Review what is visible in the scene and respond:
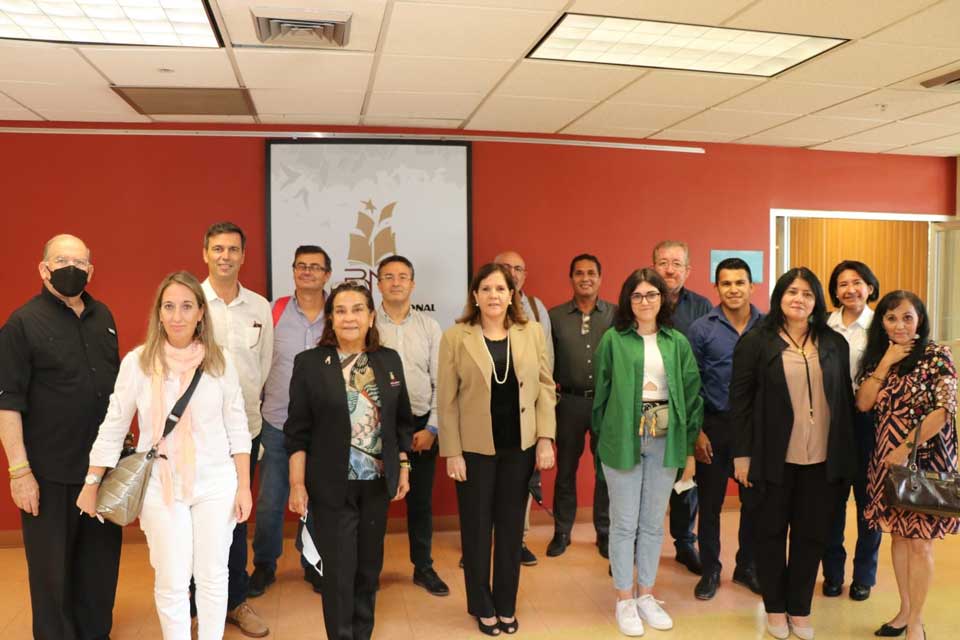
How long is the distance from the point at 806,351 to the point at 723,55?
1.57 m

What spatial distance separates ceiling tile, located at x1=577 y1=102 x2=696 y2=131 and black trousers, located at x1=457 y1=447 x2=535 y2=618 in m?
2.41

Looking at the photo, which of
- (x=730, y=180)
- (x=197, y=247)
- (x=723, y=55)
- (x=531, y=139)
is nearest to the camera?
(x=723, y=55)

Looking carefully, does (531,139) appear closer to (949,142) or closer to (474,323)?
(474,323)

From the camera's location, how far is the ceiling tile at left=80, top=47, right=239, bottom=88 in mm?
3418

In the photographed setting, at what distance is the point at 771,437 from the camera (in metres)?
3.16

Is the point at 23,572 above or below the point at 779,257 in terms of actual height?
below

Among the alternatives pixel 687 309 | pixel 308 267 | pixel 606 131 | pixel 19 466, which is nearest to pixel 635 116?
pixel 606 131

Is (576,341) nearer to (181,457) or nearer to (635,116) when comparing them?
(635,116)

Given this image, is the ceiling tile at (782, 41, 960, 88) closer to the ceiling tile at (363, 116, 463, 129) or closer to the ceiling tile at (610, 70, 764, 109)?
the ceiling tile at (610, 70, 764, 109)

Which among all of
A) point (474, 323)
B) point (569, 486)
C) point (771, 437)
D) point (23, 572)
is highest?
point (474, 323)

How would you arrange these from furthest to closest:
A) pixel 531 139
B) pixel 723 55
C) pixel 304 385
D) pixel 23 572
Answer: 1. pixel 531 139
2. pixel 23 572
3. pixel 723 55
4. pixel 304 385

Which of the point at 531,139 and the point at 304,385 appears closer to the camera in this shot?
the point at 304,385

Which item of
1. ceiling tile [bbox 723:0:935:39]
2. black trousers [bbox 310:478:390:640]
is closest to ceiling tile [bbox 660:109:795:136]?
ceiling tile [bbox 723:0:935:39]

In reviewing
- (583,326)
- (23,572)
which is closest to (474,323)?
(583,326)
